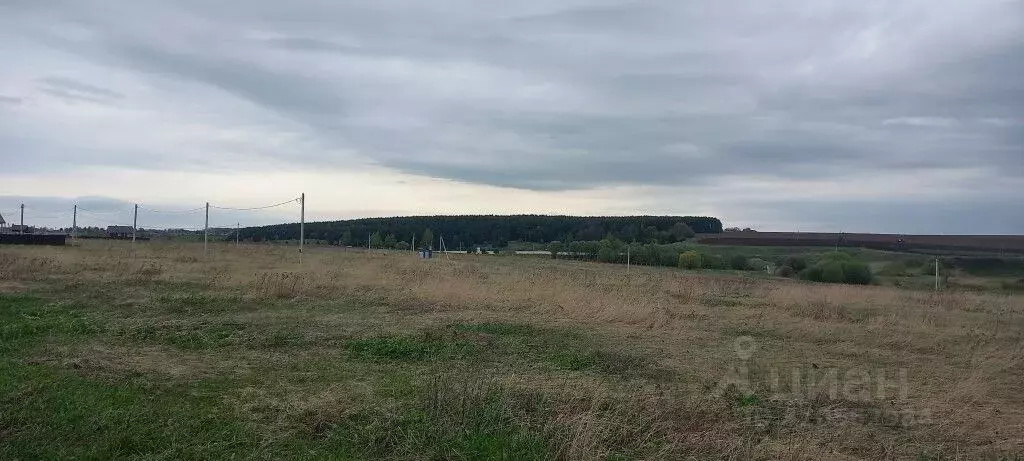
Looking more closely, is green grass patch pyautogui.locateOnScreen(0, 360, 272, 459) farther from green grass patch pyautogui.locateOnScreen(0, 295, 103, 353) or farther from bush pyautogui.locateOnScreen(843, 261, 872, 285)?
bush pyautogui.locateOnScreen(843, 261, 872, 285)

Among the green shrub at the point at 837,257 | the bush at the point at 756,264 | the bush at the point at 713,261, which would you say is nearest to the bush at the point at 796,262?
the green shrub at the point at 837,257

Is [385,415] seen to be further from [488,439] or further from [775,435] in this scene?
[775,435]

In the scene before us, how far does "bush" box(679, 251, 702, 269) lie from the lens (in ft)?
140

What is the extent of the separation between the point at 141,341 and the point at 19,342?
1.48 meters

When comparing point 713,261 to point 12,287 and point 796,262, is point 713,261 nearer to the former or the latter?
point 796,262

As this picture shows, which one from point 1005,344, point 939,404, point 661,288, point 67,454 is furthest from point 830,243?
point 67,454

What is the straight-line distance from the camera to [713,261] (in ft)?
141

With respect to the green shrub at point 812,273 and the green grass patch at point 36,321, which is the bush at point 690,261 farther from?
the green grass patch at point 36,321

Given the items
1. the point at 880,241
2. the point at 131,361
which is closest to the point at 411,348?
the point at 131,361

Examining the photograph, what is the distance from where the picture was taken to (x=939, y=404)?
757 centimetres

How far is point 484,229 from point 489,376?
80.0 meters

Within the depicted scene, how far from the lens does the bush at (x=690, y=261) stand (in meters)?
42.7

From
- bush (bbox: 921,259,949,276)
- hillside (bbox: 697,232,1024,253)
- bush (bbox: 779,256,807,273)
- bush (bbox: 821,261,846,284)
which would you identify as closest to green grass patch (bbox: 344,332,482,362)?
hillside (bbox: 697,232,1024,253)

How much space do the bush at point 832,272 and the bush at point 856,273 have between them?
200 mm
